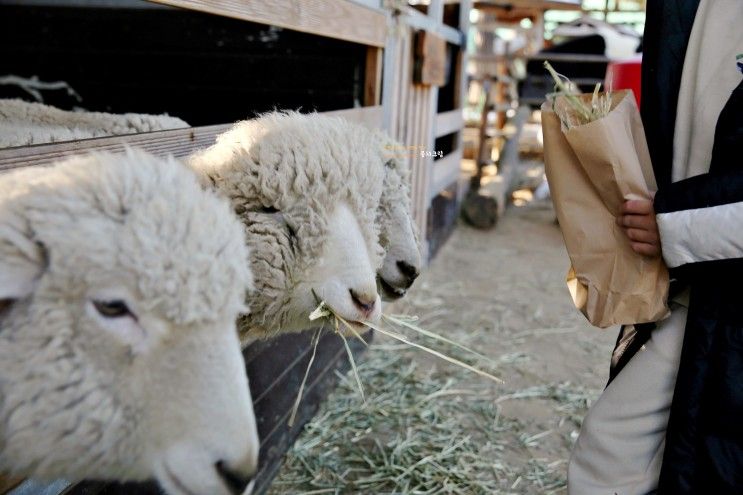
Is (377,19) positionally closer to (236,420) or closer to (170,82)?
(170,82)

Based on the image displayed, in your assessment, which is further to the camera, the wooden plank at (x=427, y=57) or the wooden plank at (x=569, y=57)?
the wooden plank at (x=569, y=57)

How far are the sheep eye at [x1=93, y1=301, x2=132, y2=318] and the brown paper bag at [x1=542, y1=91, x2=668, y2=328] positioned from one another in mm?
1240

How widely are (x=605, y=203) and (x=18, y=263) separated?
1482 millimetres

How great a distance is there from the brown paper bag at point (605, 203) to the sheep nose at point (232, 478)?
3.67ft

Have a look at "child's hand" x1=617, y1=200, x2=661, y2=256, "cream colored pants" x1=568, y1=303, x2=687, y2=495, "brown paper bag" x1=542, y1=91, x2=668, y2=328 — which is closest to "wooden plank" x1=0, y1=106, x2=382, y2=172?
"brown paper bag" x1=542, y1=91, x2=668, y2=328

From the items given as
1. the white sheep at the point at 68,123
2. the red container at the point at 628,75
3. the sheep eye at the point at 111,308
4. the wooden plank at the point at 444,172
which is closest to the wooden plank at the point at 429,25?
the wooden plank at the point at 444,172

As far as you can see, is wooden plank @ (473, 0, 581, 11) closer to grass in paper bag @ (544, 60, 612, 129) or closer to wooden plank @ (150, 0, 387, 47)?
wooden plank @ (150, 0, 387, 47)

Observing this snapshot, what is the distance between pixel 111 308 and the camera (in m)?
1.13

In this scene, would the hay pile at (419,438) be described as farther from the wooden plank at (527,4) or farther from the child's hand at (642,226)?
the wooden plank at (527,4)

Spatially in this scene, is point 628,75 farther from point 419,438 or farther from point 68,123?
point 68,123

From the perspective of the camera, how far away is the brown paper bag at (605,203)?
173 cm

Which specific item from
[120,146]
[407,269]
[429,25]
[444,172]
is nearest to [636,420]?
[407,269]

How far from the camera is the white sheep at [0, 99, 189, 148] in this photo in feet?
7.20

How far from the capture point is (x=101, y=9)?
4648 mm
